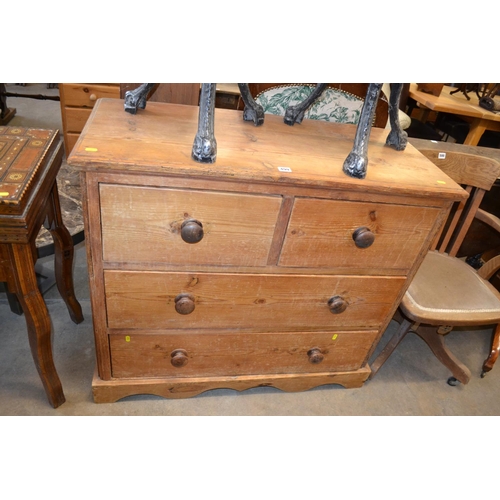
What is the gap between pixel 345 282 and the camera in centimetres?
138

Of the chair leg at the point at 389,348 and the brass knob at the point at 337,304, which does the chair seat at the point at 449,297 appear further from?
the brass knob at the point at 337,304

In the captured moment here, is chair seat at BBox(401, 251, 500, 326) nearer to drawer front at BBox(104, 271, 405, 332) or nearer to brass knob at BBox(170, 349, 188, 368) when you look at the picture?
drawer front at BBox(104, 271, 405, 332)

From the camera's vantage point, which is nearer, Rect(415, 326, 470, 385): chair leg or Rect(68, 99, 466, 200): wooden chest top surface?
Rect(68, 99, 466, 200): wooden chest top surface

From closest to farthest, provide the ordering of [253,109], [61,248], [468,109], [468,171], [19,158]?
[19,158]
[253,109]
[61,248]
[468,171]
[468,109]

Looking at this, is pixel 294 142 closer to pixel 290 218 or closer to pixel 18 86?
Result: pixel 290 218

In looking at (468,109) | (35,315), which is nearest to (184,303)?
(35,315)

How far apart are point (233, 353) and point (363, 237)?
69 centimetres

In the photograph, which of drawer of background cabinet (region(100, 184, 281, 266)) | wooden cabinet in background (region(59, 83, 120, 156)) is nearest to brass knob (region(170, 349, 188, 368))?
drawer of background cabinet (region(100, 184, 281, 266))

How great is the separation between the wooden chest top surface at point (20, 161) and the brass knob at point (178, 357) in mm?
724

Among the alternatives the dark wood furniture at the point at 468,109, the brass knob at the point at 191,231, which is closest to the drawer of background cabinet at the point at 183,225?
the brass knob at the point at 191,231

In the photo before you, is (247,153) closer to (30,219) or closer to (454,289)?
(30,219)

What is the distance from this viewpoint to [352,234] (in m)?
1.24

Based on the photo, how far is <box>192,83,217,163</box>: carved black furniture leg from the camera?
1.05 m

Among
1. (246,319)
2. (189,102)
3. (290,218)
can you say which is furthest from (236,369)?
(189,102)
